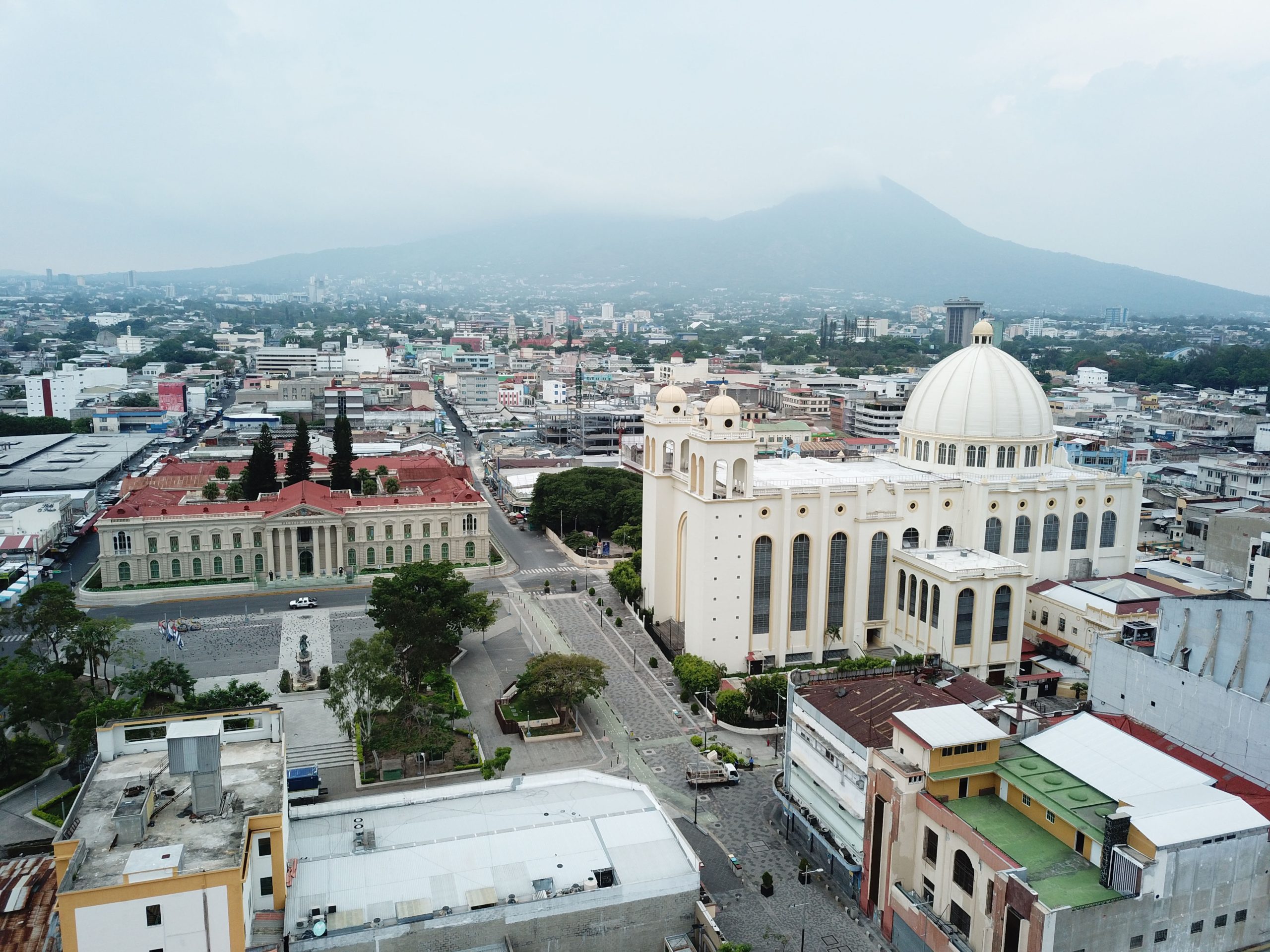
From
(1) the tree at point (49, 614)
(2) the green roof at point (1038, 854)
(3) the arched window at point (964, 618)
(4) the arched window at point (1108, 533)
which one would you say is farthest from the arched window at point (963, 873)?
(1) the tree at point (49, 614)

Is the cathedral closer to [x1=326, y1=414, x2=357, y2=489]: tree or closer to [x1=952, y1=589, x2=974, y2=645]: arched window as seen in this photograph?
[x1=952, y1=589, x2=974, y2=645]: arched window

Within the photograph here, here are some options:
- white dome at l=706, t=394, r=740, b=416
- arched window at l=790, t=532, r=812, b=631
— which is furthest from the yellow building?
arched window at l=790, t=532, r=812, b=631

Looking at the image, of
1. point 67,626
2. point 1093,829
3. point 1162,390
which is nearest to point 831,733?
point 1093,829

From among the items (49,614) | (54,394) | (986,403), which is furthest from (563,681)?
(54,394)

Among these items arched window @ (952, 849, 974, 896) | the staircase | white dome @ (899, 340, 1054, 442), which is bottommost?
the staircase

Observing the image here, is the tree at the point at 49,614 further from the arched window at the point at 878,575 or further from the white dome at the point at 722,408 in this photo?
the arched window at the point at 878,575

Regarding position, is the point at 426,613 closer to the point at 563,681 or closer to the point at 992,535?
the point at 563,681
